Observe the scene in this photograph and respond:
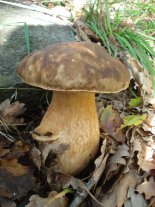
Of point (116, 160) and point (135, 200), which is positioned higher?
point (116, 160)

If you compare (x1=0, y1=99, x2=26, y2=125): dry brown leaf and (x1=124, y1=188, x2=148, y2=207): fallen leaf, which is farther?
(x1=0, y1=99, x2=26, y2=125): dry brown leaf

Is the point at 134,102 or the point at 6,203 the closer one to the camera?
the point at 6,203

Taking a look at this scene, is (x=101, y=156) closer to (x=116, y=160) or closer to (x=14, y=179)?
(x=116, y=160)

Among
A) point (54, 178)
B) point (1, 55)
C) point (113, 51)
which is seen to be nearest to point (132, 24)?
point (113, 51)

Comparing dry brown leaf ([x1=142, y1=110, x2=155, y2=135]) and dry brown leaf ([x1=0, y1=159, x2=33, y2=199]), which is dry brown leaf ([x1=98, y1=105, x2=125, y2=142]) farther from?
dry brown leaf ([x1=0, y1=159, x2=33, y2=199])

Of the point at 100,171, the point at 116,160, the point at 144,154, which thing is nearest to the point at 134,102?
the point at 144,154

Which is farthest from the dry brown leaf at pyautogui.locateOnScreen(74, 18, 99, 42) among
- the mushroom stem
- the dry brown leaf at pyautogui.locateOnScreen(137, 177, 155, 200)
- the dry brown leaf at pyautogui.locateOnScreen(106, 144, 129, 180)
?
the dry brown leaf at pyautogui.locateOnScreen(137, 177, 155, 200)
